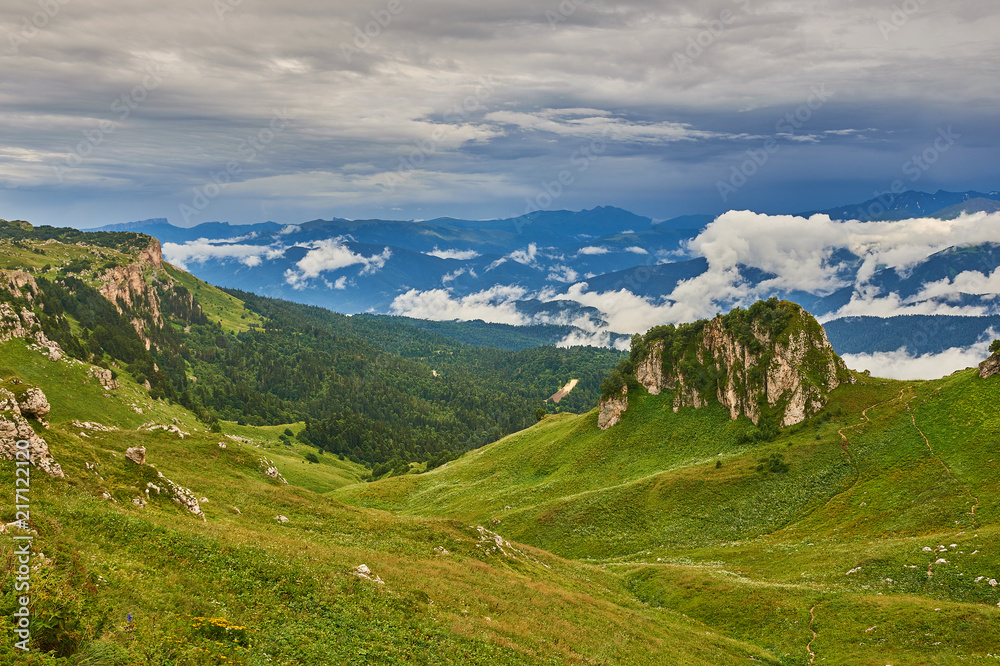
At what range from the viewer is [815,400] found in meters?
97.1

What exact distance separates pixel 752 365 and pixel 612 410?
106ft

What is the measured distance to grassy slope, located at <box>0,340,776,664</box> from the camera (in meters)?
19.2

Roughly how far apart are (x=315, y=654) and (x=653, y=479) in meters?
80.2

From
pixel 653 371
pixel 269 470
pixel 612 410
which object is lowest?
pixel 612 410

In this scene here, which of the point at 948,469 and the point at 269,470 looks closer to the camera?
the point at 269,470

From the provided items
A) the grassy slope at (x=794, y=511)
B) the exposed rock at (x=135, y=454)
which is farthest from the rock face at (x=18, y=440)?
the grassy slope at (x=794, y=511)

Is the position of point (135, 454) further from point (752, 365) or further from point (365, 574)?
point (752, 365)

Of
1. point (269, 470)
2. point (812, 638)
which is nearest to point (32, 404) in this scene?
point (269, 470)

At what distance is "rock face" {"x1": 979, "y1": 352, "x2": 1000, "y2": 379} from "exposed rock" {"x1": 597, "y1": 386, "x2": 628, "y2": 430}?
63475 millimetres

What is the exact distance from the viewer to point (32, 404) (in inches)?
1452

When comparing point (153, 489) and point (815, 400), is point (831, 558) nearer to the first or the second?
point (815, 400)

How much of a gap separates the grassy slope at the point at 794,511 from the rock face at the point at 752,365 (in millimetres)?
4197

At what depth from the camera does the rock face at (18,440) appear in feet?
98.3

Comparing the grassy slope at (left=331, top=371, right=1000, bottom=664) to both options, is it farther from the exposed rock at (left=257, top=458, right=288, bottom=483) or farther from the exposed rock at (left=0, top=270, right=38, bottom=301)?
the exposed rock at (left=0, top=270, right=38, bottom=301)
